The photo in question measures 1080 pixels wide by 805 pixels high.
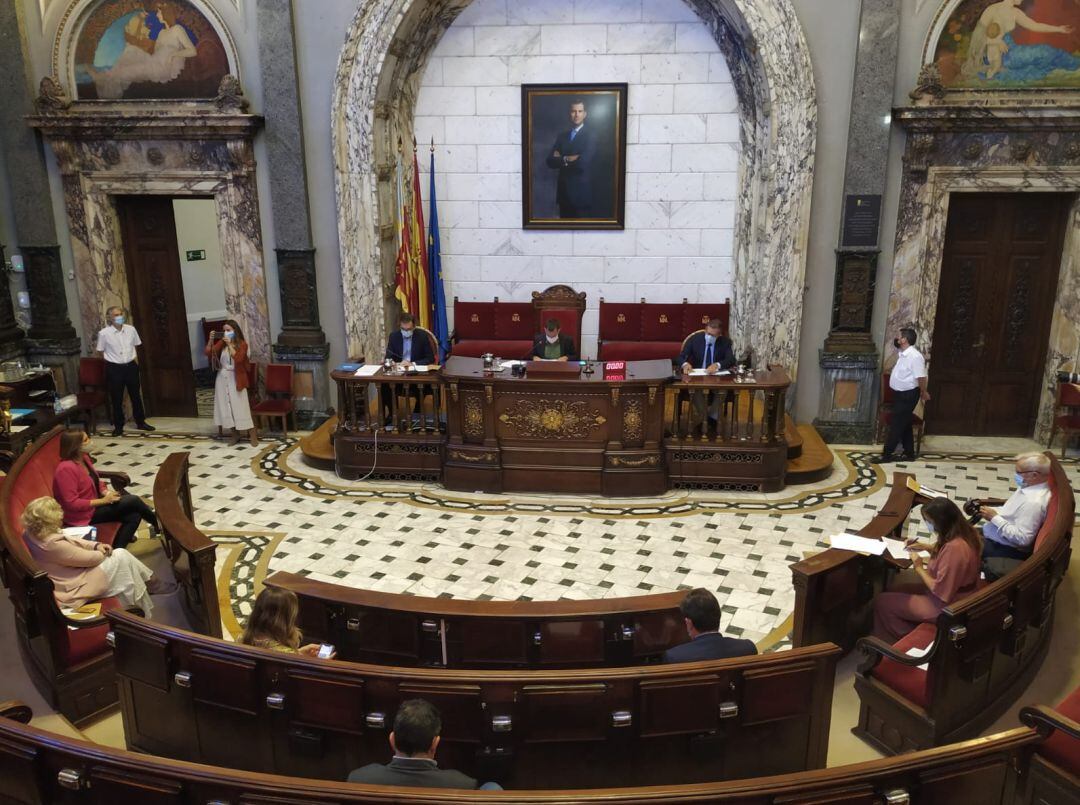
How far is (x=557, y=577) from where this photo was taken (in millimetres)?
6602

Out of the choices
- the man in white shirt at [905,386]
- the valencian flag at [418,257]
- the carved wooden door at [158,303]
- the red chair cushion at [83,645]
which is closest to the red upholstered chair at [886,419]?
the man in white shirt at [905,386]

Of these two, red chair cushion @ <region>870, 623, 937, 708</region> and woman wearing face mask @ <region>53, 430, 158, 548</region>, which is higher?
woman wearing face mask @ <region>53, 430, 158, 548</region>

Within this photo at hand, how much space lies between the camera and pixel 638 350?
1010 centimetres

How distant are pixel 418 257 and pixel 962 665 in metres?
7.55

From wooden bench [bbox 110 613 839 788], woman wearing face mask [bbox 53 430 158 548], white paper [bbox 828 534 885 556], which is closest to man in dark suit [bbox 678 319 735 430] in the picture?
white paper [bbox 828 534 885 556]

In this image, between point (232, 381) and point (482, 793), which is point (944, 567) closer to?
point (482, 793)

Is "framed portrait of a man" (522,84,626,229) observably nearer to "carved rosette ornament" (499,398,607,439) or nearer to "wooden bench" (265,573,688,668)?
"carved rosette ornament" (499,398,607,439)

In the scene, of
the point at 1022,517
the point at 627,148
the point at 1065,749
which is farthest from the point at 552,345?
the point at 1065,749

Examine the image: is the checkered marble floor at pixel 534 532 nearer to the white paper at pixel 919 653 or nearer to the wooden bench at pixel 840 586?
the wooden bench at pixel 840 586

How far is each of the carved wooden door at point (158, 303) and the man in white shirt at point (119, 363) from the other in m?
0.47

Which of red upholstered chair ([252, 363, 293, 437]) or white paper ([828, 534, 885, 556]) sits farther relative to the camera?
red upholstered chair ([252, 363, 293, 437])

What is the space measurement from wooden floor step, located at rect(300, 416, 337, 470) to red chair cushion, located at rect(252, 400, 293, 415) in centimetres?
44

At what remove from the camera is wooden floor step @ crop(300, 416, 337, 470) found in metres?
8.82

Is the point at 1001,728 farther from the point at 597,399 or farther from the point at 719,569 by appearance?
the point at 597,399
